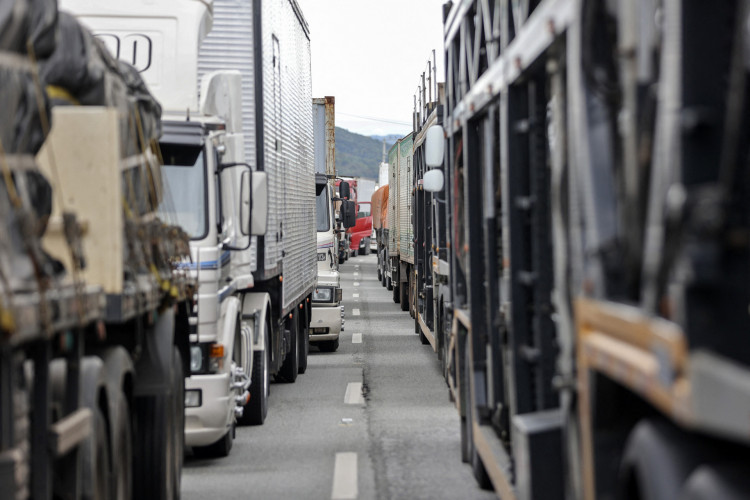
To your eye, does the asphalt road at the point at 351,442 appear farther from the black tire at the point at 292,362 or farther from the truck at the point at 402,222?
the truck at the point at 402,222

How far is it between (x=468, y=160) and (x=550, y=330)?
2.64 m

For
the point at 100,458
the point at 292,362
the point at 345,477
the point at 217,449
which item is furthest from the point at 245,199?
the point at 292,362

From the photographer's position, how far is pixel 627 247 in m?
3.58

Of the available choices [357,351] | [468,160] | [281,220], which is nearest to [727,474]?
[468,160]

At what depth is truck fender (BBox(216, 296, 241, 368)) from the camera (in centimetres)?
1002

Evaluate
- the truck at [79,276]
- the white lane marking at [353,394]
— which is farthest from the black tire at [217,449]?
the white lane marking at [353,394]

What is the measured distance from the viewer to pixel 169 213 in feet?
29.7

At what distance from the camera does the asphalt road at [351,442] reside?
8.95 metres

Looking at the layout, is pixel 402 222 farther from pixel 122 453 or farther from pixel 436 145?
pixel 122 453

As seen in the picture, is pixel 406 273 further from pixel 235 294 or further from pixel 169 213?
pixel 169 213

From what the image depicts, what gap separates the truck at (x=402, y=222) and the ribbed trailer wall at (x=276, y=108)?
6861 millimetres

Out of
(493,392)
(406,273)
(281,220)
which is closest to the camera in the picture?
(493,392)

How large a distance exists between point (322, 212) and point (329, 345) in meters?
3.30

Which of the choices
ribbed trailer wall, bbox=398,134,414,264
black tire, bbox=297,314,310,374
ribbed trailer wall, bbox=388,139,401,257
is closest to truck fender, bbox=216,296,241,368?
black tire, bbox=297,314,310,374
